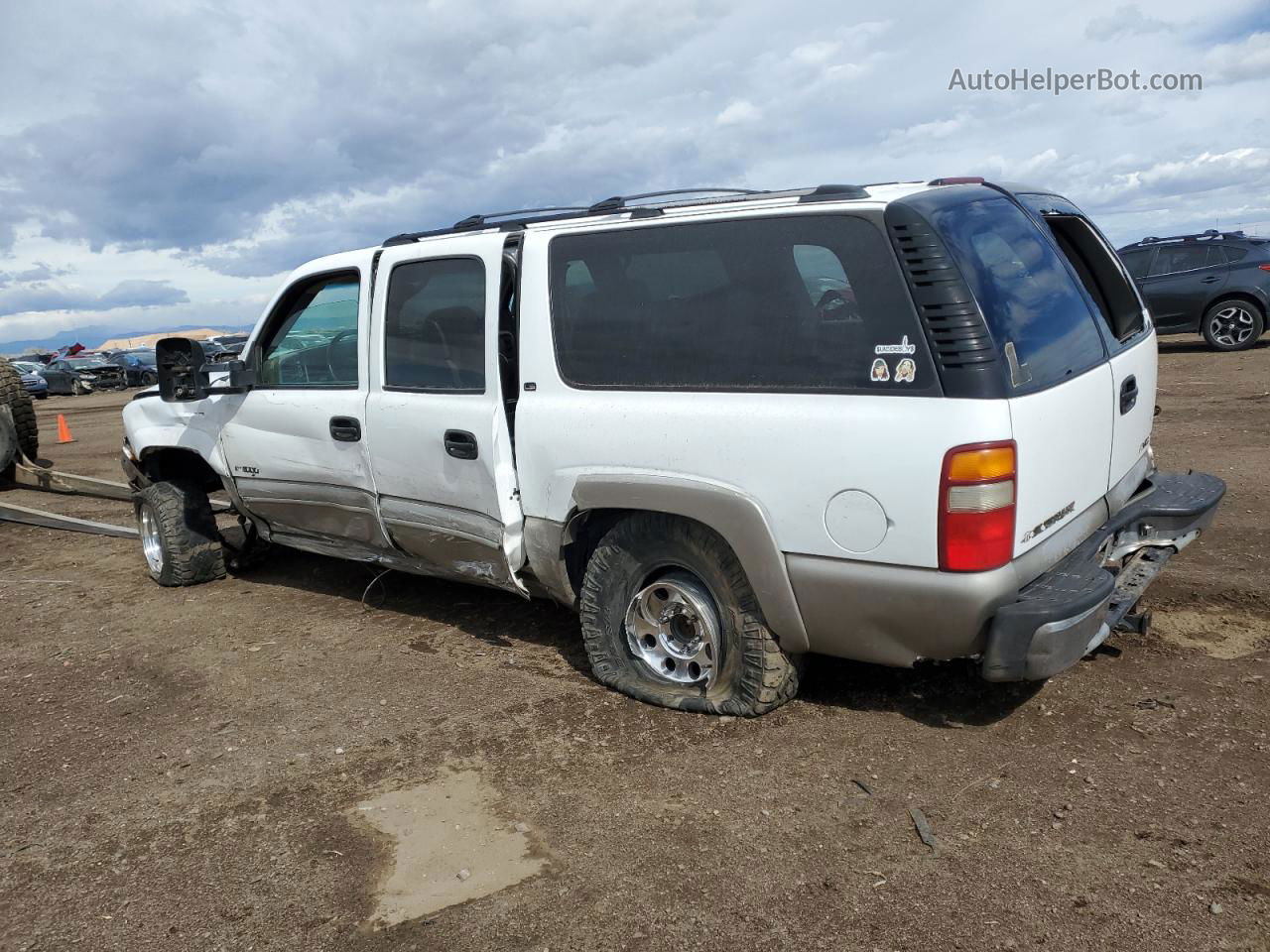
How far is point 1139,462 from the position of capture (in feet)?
14.3

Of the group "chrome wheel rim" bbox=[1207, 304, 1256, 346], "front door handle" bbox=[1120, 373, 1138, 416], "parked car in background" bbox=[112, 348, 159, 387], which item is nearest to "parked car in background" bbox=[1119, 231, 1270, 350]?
"chrome wheel rim" bbox=[1207, 304, 1256, 346]

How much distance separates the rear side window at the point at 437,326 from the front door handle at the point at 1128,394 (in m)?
2.58

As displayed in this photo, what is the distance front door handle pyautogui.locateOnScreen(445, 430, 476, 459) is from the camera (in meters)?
4.43

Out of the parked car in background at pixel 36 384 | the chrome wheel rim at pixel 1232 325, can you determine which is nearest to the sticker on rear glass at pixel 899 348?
the chrome wheel rim at pixel 1232 325

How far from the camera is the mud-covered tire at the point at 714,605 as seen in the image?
3779 mm

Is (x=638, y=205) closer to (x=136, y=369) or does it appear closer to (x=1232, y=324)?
(x=1232, y=324)

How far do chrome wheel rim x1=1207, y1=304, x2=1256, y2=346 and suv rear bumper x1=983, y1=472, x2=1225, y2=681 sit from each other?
38.3ft

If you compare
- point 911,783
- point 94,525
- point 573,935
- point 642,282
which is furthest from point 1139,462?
point 94,525

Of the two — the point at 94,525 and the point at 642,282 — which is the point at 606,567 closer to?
the point at 642,282

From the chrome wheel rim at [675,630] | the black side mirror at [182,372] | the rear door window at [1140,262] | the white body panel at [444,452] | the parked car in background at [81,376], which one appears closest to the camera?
the chrome wheel rim at [675,630]

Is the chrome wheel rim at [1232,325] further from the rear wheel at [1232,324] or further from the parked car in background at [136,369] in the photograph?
the parked car in background at [136,369]

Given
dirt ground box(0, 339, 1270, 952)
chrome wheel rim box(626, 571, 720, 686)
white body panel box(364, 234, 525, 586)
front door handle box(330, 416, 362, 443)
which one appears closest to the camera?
dirt ground box(0, 339, 1270, 952)

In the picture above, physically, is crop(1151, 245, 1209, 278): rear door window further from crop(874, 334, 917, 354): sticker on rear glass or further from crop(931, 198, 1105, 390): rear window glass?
crop(874, 334, 917, 354): sticker on rear glass

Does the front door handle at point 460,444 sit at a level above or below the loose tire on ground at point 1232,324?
above
